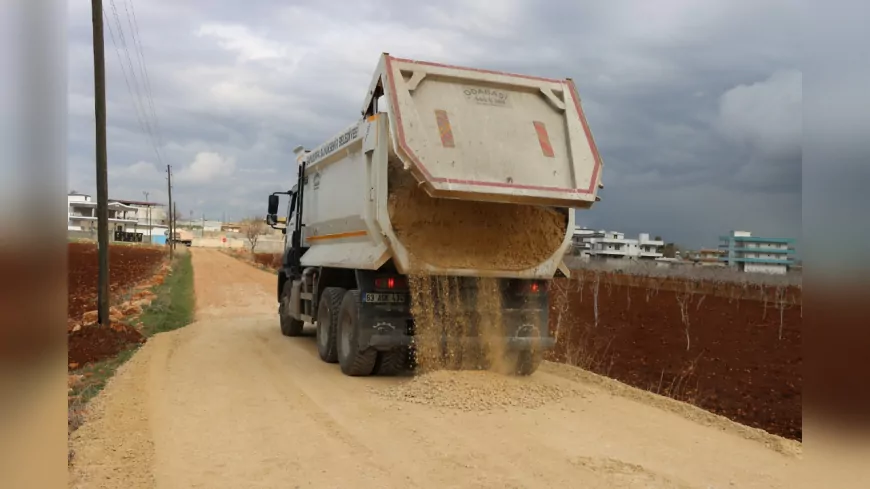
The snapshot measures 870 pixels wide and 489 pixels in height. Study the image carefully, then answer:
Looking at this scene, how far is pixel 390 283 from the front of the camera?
332 inches

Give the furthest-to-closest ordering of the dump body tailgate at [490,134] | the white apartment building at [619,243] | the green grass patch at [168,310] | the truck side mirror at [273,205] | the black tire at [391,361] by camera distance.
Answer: the white apartment building at [619,243]
the green grass patch at [168,310]
the truck side mirror at [273,205]
the black tire at [391,361]
the dump body tailgate at [490,134]

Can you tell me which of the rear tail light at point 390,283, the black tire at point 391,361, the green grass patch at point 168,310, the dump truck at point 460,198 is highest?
the dump truck at point 460,198

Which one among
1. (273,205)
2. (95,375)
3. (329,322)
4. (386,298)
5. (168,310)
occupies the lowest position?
(168,310)

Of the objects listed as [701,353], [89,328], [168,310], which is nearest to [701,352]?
[701,353]

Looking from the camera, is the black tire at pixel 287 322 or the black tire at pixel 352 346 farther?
the black tire at pixel 287 322

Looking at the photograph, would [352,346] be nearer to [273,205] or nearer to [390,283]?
[390,283]

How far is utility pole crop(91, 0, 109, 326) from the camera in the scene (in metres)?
13.1

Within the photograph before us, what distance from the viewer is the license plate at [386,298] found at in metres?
8.41

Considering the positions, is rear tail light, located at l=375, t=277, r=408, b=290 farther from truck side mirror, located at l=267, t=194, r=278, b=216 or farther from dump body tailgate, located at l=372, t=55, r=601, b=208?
truck side mirror, located at l=267, t=194, r=278, b=216

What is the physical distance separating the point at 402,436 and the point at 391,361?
9.77ft

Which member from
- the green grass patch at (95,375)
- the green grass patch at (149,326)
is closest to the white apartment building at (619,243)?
the green grass patch at (149,326)

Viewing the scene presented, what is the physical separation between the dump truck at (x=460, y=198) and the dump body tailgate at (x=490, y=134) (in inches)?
0.6

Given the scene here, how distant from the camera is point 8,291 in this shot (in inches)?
66.9

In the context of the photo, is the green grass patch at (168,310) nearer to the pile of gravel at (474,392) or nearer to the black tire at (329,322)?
the black tire at (329,322)
